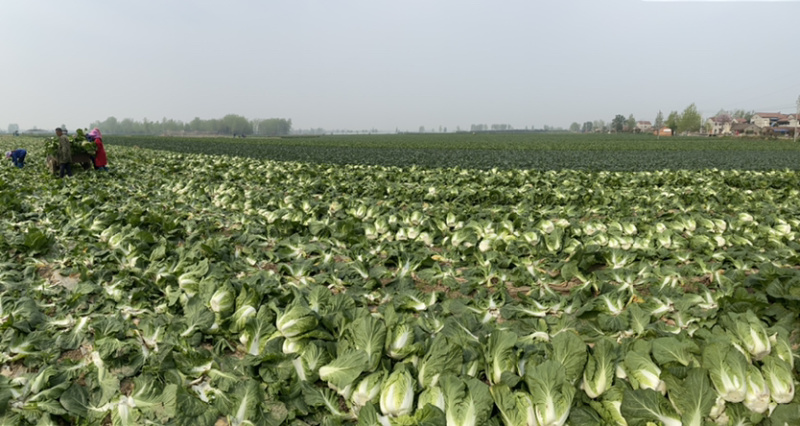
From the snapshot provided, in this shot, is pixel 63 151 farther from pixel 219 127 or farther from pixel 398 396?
pixel 219 127

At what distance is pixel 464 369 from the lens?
7.38 ft

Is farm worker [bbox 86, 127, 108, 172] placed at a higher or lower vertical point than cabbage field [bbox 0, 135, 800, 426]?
higher

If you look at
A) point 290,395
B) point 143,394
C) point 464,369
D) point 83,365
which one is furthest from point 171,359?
point 464,369

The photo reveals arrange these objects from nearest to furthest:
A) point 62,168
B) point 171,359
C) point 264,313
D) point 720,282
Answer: point 171,359 < point 264,313 < point 720,282 < point 62,168

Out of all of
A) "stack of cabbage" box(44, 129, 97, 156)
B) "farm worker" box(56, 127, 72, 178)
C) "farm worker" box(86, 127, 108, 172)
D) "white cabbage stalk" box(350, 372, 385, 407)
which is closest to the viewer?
"white cabbage stalk" box(350, 372, 385, 407)

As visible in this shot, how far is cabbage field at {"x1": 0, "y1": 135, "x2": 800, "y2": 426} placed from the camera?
1.97 m

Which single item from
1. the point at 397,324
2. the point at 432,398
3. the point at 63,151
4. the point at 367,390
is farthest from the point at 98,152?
the point at 432,398

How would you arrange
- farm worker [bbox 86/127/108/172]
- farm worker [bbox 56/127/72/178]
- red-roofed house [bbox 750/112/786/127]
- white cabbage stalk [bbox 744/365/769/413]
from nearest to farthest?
white cabbage stalk [bbox 744/365/769/413]
farm worker [bbox 56/127/72/178]
farm worker [bbox 86/127/108/172]
red-roofed house [bbox 750/112/786/127]

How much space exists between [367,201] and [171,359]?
5175mm

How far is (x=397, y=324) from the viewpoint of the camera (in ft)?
7.92

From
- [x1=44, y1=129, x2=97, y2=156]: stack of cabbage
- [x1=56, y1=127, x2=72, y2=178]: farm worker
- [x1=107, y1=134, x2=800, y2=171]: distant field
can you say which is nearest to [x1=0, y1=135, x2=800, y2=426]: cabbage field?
[x1=56, y1=127, x2=72, y2=178]: farm worker

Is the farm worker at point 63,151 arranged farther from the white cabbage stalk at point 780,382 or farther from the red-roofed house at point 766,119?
the red-roofed house at point 766,119

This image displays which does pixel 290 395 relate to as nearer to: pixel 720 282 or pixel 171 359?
pixel 171 359

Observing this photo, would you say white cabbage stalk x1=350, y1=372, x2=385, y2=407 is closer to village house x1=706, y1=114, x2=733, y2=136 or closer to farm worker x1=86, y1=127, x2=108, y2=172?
farm worker x1=86, y1=127, x2=108, y2=172
